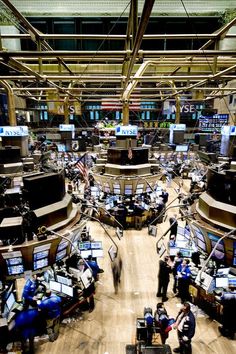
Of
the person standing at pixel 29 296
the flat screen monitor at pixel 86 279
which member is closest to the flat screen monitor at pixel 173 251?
the flat screen monitor at pixel 86 279

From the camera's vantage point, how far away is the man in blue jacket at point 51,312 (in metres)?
6.72

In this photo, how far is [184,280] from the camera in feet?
Result: 26.9

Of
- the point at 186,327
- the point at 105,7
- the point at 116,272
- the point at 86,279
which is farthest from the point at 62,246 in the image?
the point at 105,7

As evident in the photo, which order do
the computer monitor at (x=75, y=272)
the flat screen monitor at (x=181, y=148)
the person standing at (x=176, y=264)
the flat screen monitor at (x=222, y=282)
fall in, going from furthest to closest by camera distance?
the flat screen monitor at (x=181, y=148) → the person standing at (x=176, y=264) → the computer monitor at (x=75, y=272) → the flat screen monitor at (x=222, y=282)

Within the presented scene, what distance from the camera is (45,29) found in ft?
72.2

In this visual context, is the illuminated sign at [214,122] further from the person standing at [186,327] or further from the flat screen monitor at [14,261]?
the flat screen monitor at [14,261]

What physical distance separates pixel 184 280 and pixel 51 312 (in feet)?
12.8

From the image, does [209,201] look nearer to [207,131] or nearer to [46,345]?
[46,345]

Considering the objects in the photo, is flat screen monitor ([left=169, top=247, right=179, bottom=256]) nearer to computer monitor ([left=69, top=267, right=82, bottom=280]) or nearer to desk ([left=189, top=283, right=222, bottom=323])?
desk ([left=189, top=283, right=222, bottom=323])

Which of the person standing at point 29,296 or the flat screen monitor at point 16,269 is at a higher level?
the flat screen monitor at point 16,269

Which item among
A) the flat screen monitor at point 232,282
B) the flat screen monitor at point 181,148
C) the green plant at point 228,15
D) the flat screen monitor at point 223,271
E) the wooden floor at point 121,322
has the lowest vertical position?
the wooden floor at point 121,322

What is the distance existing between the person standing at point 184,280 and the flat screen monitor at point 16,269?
4532 millimetres

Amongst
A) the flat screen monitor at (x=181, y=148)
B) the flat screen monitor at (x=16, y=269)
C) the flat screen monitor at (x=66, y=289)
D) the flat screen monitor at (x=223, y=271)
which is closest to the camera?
the flat screen monitor at (x=66, y=289)

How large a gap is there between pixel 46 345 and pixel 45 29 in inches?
879
